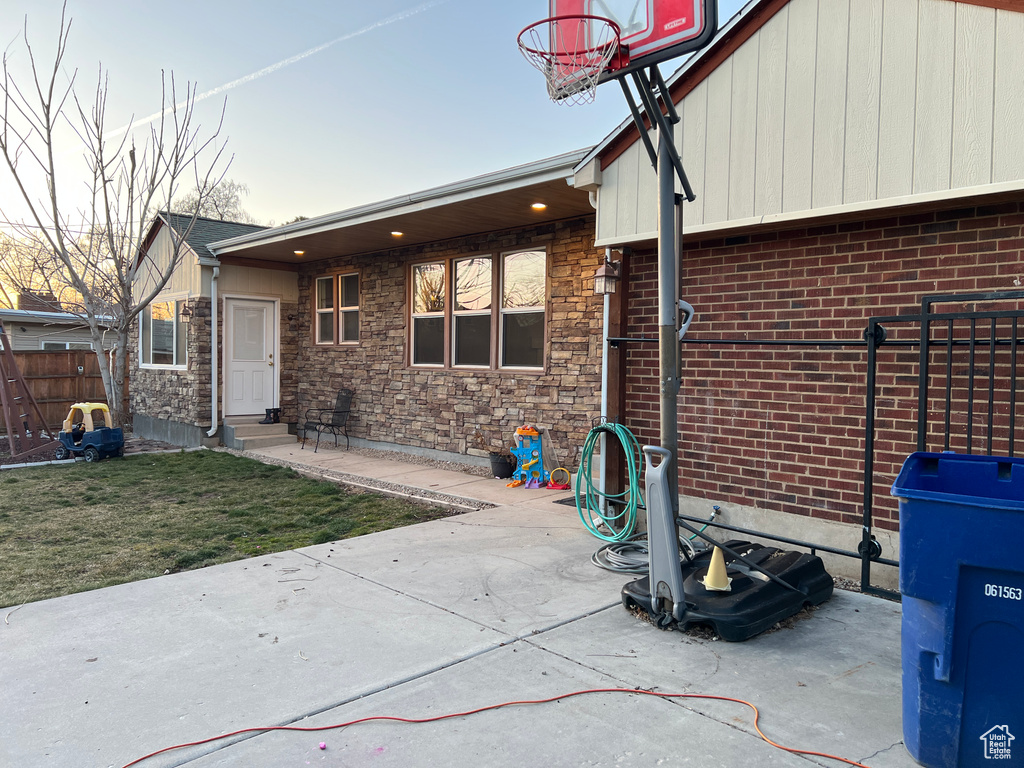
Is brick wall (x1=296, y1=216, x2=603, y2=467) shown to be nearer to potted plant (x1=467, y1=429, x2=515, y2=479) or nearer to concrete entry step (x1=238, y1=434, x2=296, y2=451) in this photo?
potted plant (x1=467, y1=429, x2=515, y2=479)

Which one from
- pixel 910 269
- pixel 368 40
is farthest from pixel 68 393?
pixel 910 269

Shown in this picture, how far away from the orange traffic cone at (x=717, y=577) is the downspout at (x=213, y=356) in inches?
386

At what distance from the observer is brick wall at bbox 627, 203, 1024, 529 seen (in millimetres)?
4020

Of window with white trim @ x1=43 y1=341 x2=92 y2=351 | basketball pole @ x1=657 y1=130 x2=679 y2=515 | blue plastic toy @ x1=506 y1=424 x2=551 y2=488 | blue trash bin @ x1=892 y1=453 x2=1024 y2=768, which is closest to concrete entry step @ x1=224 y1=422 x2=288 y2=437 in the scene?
blue plastic toy @ x1=506 y1=424 x2=551 y2=488

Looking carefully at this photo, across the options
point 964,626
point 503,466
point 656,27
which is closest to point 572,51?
point 656,27

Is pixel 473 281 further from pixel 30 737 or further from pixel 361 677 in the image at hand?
pixel 30 737

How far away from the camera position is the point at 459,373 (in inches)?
364

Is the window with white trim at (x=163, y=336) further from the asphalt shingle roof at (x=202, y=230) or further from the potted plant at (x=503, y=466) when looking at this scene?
the potted plant at (x=503, y=466)

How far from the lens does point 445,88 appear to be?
1886cm

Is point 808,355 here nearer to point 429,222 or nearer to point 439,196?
point 439,196

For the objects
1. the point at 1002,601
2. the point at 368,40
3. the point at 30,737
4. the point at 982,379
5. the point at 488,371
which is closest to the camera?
the point at 1002,601

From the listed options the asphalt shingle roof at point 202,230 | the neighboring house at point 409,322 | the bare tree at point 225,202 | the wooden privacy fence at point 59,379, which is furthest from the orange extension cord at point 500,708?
the bare tree at point 225,202

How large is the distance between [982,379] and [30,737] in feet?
16.4

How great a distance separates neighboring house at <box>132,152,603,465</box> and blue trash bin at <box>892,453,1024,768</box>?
186 inches
